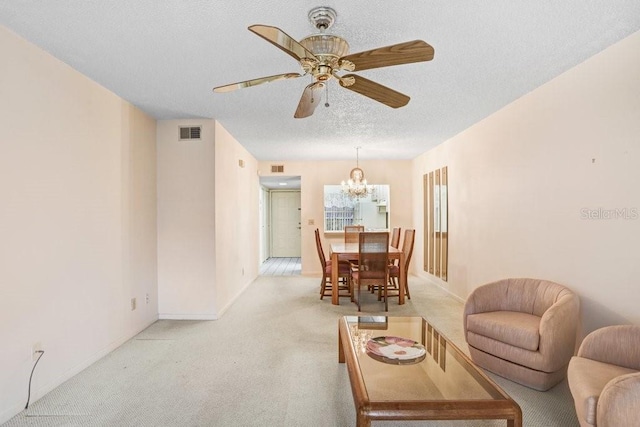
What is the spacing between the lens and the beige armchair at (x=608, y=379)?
1.49 metres

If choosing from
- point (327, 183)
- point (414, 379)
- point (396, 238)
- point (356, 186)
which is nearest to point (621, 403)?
point (414, 379)

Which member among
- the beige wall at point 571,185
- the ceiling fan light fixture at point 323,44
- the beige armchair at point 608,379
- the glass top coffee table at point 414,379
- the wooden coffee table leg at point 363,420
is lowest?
the wooden coffee table leg at point 363,420

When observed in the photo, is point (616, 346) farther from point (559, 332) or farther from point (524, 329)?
point (524, 329)

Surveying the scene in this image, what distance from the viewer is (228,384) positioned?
256cm

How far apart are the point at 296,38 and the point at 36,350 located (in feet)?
9.21

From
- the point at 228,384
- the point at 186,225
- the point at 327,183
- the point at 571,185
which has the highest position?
the point at 327,183

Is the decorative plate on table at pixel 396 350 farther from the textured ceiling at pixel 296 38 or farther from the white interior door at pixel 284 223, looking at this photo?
the white interior door at pixel 284 223

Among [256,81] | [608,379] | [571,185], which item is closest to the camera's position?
[608,379]

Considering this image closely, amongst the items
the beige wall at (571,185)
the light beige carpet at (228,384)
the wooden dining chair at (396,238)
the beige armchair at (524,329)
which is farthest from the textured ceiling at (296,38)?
the wooden dining chair at (396,238)

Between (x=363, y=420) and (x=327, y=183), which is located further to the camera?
(x=327, y=183)

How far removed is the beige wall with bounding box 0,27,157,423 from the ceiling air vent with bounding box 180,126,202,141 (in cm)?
55

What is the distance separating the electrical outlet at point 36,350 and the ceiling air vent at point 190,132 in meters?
2.60

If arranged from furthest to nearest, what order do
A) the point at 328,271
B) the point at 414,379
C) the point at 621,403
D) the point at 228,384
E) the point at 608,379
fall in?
the point at 328,271 → the point at 228,384 → the point at 414,379 → the point at 608,379 → the point at 621,403

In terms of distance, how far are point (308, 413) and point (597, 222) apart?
251 cm
